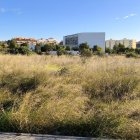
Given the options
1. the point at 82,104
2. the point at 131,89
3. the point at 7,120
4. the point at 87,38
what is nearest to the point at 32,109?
the point at 7,120

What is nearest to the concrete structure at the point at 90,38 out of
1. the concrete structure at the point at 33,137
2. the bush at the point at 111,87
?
the bush at the point at 111,87

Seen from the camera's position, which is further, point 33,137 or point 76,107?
point 76,107

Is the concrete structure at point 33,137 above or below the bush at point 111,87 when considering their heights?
below

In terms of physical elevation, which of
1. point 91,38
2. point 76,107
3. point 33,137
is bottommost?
point 33,137

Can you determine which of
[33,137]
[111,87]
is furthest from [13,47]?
[33,137]

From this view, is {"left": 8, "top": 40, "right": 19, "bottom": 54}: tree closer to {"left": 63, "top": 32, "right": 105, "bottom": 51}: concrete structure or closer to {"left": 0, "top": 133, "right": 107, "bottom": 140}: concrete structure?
{"left": 0, "top": 133, "right": 107, "bottom": 140}: concrete structure

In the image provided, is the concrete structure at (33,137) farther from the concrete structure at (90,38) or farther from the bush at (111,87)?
the concrete structure at (90,38)

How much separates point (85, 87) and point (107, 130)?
315cm

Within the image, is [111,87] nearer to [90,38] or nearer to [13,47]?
[13,47]

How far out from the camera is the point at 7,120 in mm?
4801

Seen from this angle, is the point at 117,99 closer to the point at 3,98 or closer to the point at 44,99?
the point at 44,99

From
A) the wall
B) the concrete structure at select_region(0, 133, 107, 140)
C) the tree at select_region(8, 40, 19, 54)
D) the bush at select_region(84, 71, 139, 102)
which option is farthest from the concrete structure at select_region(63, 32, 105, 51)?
the concrete structure at select_region(0, 133, 107, 140)

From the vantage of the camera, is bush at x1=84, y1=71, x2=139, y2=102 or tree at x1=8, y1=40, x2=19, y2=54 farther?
tree at x1=8, y1=40, x2=19, y2=54

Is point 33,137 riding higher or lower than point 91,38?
lower
